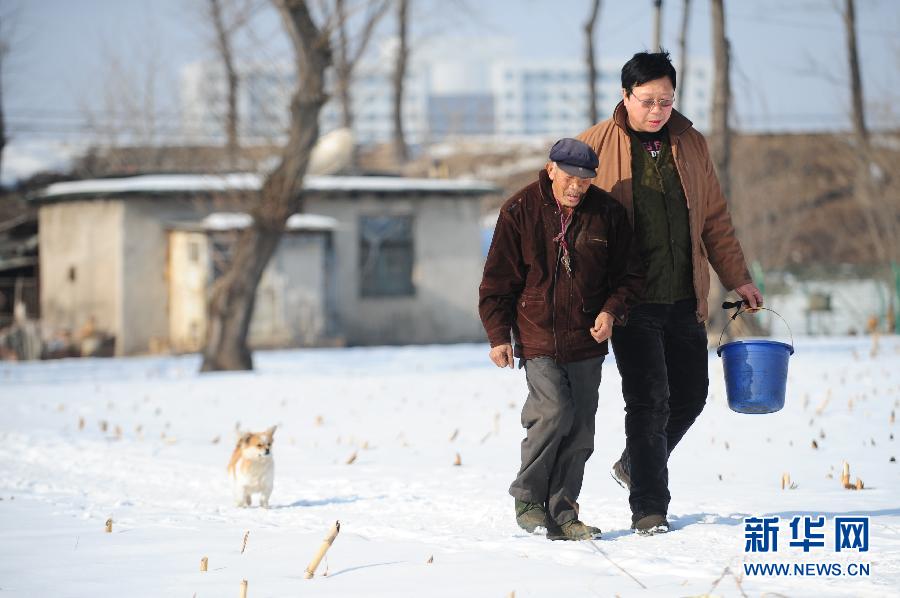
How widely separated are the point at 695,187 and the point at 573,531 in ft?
5.34

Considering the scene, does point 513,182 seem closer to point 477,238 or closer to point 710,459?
point 477,238

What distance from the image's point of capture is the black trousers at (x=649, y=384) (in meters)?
5.82

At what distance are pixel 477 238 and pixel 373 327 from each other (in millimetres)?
3116

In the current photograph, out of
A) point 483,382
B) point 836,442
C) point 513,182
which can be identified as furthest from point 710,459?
point 513,182

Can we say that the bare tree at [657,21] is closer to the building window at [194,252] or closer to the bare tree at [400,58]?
the building window at [194,252]

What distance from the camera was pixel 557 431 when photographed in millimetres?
5727

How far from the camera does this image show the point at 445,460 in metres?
9.37

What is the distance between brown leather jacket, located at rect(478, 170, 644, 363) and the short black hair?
528 millimetres

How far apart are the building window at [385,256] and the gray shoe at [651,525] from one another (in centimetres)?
2263

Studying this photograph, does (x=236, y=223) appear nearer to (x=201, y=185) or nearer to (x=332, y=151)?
(x=201, y=185)

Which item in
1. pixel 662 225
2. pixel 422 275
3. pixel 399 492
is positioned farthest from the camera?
pixel 422 275

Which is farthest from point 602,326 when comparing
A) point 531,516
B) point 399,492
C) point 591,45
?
point 591,45

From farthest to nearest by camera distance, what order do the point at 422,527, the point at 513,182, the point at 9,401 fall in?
the point at 513,182 → the point at 9,401 → the point at 422,527

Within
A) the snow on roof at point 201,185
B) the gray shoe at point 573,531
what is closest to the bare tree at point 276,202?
the snow on roof at point 201,185
